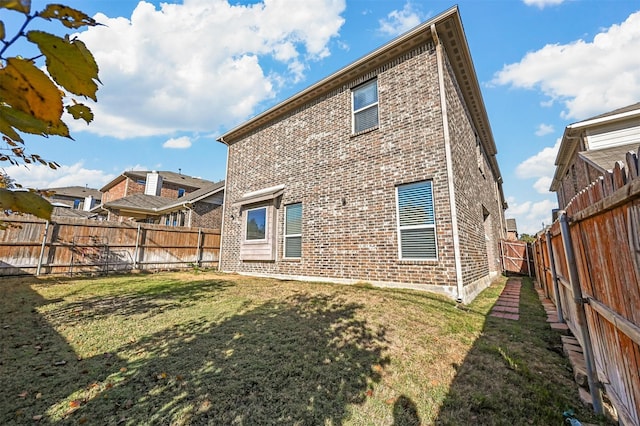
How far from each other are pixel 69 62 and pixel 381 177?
280 inches

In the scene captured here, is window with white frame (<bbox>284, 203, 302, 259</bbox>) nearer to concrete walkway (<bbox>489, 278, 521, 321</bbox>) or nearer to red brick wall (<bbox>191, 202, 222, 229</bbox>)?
concrete walkway (<bbox>489, 278, 521, 321</bbox>)

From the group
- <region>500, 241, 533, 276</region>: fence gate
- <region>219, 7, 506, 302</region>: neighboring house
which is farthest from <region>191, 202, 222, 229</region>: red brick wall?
<region>500, 241, 533, 276</region>: fence gate

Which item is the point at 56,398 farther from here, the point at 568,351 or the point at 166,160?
the point at 166,160

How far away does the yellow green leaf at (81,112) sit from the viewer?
3.41 feet

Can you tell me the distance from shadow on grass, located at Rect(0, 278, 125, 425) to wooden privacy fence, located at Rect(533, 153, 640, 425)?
4352 mm

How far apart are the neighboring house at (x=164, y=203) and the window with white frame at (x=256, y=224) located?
25.1 ft

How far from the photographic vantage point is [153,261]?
496 inches

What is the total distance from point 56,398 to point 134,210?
799 inches

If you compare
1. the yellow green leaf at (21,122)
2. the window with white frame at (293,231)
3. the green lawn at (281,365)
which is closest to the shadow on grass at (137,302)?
the green lawn at (281,365)

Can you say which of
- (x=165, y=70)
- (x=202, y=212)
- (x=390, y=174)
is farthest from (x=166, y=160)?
(x=390, y=174)

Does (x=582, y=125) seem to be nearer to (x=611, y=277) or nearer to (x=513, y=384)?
(x=611, y=277)

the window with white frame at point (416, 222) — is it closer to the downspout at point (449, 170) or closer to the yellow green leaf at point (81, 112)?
the downspout at point (449, 170)

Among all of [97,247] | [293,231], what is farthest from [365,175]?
→ [97,247]

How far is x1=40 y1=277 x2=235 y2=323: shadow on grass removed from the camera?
497 cm
